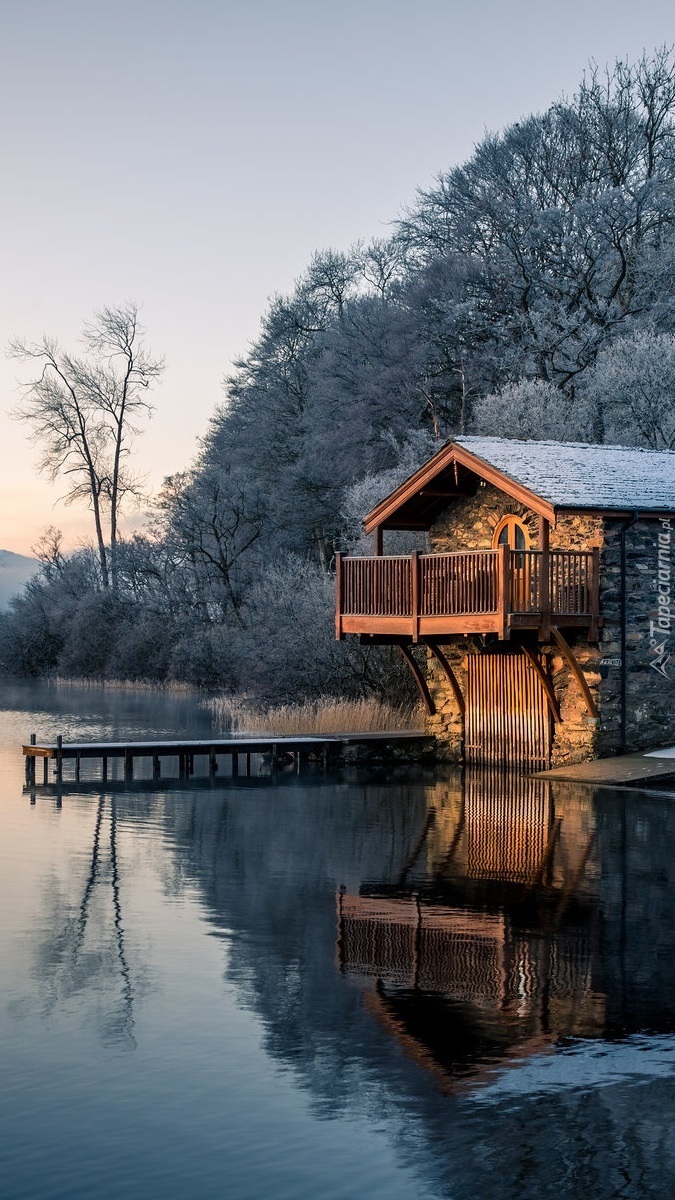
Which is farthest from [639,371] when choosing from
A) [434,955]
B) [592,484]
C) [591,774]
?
[434,955]

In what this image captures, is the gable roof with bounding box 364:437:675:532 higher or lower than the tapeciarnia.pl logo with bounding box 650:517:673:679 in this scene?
higher

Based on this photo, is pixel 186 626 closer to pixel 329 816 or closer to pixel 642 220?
pixel 642 220

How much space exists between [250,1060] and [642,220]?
41377 mm

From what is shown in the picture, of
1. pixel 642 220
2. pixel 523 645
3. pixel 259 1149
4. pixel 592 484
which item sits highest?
pixel 642 220

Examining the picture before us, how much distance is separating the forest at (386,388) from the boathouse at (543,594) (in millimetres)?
6901

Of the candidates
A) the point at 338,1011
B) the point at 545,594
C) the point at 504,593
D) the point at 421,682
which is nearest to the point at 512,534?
the point at 545,594

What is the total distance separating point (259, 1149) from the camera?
9.13 meters

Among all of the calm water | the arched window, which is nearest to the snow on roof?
the arched window

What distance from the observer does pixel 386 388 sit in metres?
51.9

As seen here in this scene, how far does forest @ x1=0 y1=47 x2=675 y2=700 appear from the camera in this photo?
145 feet

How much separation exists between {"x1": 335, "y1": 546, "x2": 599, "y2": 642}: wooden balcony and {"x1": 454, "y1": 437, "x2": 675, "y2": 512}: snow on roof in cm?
109

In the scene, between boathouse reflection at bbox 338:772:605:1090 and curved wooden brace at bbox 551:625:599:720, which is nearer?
boathouse reflection at bbox 338:772:605:1090

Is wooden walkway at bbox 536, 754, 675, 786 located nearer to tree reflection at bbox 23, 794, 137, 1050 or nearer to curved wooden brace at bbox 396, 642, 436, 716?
curved wooden brace at bbox 396, 642, 436, 716

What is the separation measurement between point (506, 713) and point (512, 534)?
379 cm
